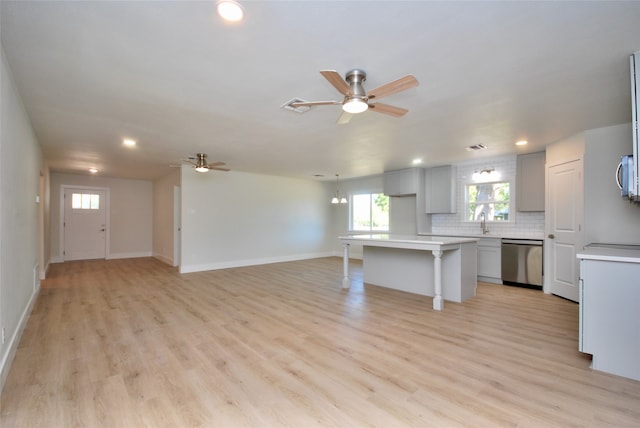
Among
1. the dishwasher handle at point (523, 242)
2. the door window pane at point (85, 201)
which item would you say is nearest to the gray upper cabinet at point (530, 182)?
the dishwasher handle at point (523, 242)

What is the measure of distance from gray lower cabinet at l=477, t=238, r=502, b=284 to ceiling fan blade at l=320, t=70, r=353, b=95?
4713mm

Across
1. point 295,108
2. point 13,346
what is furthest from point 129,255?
point 295,108

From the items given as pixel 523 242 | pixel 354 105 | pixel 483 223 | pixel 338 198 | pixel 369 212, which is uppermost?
pixel 354 105

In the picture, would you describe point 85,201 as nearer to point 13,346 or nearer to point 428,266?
point 13,346

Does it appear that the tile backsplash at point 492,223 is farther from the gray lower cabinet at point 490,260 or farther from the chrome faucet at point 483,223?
the gray lower cabinet at point 490,260

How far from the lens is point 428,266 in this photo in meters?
4.56

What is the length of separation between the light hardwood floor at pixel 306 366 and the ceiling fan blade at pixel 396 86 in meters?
2.19

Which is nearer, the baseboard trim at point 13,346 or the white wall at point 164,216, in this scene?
the baseboard trim at point 13,346

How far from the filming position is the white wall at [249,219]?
682 cm

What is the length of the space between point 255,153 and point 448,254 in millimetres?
3678

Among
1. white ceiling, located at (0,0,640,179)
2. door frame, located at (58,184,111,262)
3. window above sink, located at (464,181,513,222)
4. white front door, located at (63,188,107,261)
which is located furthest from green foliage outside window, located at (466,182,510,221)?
white front door, located at (63,188,107,261)

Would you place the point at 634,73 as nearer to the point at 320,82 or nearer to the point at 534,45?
the point at 534,45

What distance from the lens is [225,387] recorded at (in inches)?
85.4

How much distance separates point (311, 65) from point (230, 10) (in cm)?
77
